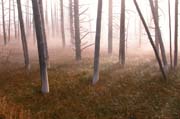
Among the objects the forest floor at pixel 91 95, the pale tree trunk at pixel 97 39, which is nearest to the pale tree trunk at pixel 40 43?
the forest floor at pixel 91 95

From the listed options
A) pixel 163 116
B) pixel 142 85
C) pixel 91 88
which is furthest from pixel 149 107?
pixel 91 88

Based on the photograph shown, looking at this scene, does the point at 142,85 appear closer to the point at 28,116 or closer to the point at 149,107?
the point at 149,107

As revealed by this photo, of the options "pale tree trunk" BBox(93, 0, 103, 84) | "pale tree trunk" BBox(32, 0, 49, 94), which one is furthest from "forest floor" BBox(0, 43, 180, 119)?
"pale tree trunk" BBox(32, 0, 49, 94)

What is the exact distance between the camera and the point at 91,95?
1212 centimetres

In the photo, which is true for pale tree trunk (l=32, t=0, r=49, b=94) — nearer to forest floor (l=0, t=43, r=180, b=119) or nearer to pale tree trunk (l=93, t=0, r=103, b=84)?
forest floor (l=0, t=43, r=180, b=119)

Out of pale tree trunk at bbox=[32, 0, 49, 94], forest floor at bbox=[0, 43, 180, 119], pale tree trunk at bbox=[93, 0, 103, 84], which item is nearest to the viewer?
forest floor at bbox=[0, 43, 180, 119]

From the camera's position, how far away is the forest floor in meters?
10.6

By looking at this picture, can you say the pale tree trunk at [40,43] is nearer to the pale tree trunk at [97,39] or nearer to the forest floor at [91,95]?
the forest floor at [91,95]

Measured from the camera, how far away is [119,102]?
11.6 m

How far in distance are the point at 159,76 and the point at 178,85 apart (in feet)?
4.24

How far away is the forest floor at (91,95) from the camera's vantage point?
10.6 m

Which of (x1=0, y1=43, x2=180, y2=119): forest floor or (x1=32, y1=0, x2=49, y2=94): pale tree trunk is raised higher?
(x1=32, y1=0, x2=49, y2=94): pale tree trunk

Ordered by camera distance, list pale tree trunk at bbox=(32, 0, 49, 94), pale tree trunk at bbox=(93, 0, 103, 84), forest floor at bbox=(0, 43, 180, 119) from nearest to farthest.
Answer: forest floor at bbox=(0, 43, 180, 119) → pale tree trunk at bbox=(32, 0, 49, 94) → pale tree trunk at bbox=(93, 0, 103, 84)

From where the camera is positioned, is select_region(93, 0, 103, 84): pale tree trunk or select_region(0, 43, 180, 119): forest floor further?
select_region(93, 0, 103, 84): pale tree trunk
